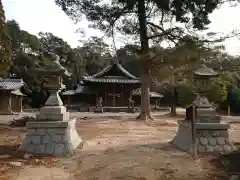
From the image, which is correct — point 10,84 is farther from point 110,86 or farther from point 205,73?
point 205,73

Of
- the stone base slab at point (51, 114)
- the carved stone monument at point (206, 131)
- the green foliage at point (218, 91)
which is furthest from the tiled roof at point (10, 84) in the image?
the carved stone monument at point (206, 131)

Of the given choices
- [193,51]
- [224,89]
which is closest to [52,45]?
[224,89]

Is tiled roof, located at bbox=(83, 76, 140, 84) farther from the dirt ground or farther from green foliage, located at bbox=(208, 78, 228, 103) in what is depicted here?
the dirt ground

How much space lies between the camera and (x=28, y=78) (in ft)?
155

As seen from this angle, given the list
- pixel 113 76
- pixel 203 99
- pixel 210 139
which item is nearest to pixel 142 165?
pixel 210 139

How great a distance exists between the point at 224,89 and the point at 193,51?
13.9 m

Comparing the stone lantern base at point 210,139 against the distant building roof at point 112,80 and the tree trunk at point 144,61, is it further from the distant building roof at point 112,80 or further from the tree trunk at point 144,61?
the distant building roof at point 112,80

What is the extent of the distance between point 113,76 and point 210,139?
31553mm

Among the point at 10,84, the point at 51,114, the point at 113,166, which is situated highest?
the point at 10,84

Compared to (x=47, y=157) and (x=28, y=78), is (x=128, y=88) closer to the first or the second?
(x=28, y=78)

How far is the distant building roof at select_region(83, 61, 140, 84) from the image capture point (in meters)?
39.7

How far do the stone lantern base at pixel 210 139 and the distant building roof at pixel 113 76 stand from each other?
1181 inches

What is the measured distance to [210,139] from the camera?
379 inches

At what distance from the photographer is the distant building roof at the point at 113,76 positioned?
1564 inches
